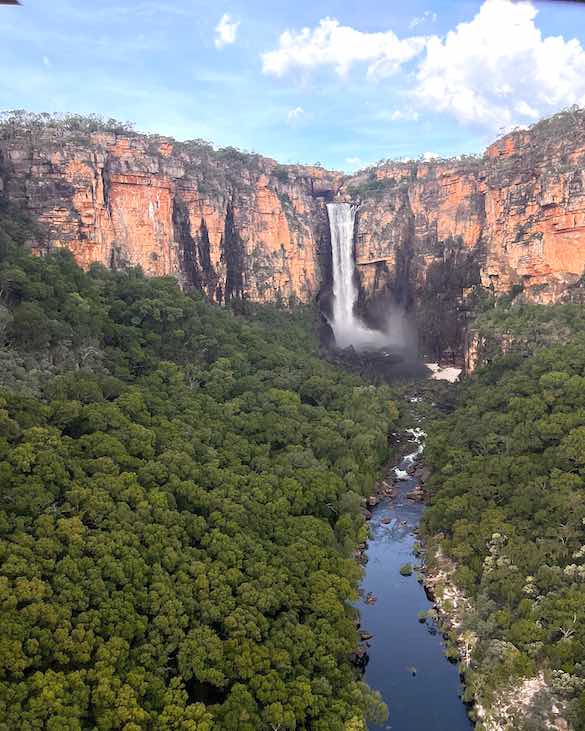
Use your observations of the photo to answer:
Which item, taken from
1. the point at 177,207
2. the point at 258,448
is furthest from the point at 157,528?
the point at 177,207

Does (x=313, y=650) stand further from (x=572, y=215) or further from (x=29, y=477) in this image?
(x=572, y=215)

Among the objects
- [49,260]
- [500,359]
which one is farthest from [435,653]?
[49,260]

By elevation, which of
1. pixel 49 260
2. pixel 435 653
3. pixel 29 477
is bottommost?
pixel 435 653

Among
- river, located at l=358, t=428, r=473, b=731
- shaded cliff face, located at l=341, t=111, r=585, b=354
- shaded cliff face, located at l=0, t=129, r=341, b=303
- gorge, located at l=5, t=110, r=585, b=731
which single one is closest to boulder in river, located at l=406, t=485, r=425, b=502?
gorge, located at l=5, t=110, r=585, b=731

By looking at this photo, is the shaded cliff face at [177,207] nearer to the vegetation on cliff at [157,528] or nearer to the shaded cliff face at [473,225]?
the vegetation on cliff at [157,528]

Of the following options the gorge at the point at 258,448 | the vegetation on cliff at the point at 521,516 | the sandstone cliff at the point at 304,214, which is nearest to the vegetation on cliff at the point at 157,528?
the gorge at the point at 258,448

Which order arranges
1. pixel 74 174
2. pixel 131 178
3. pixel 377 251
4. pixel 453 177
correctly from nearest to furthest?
pixel 74 174 → pixel 131 178 → pixel 453 177 → pixel 377 251

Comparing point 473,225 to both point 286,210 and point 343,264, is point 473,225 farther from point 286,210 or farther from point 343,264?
point 286,210
